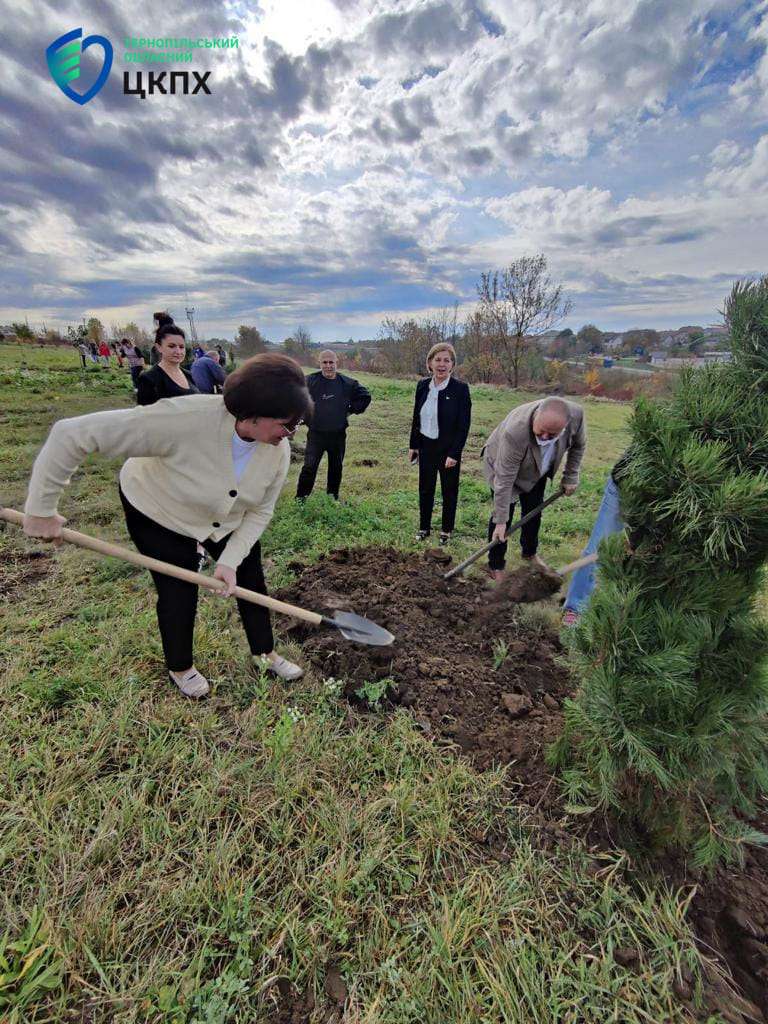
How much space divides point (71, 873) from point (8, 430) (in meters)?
9.71

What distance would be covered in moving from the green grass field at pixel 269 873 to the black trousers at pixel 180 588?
253 millimetres

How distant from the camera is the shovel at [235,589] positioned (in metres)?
2.06

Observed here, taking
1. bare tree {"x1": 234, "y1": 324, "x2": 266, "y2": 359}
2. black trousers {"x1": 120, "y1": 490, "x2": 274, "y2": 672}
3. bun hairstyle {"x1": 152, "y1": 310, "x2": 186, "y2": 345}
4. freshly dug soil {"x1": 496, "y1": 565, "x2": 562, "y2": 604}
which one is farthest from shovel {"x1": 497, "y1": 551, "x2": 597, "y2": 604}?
bare tree {"x1": 234, "y1": 324, "x2": 266, "y2": 359}

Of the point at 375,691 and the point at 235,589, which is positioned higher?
the point at 235,589

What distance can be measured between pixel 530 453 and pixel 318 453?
264cm

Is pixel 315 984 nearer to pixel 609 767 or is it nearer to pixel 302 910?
pixel 302 910

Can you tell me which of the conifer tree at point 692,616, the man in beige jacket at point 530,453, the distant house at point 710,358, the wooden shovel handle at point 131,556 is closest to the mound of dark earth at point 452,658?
the conifer tree at point 692,616

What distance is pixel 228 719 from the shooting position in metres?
2.32

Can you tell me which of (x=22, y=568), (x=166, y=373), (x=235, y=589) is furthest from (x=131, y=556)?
(x=22, y=568)

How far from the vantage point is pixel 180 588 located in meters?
2.25

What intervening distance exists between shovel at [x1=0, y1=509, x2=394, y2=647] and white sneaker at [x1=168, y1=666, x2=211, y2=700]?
19.6 inches

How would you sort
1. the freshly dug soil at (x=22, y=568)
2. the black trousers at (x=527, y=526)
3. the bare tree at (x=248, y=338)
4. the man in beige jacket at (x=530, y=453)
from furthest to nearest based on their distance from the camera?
the bare tree at (x=248, y=338) < the black trousers at (x=527, y=526) < the freshly dug soil at (x=22, y=568) < the man in beige jacket at (x=530, y=453)

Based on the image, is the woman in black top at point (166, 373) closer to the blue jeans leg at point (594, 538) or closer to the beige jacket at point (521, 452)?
the beige jacket at point (521, 452)

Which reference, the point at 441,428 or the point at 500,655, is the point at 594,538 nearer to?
the point at 500,655
